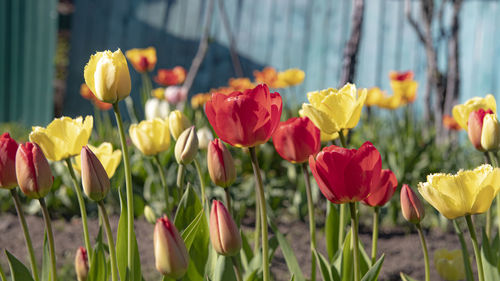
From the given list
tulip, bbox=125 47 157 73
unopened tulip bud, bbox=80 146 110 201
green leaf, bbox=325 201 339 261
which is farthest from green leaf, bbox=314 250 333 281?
tulip, bbox=125 47 157 73

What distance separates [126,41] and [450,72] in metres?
4.52

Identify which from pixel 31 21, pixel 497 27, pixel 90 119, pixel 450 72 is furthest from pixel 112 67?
pixel 31 21

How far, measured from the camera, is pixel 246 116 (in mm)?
759

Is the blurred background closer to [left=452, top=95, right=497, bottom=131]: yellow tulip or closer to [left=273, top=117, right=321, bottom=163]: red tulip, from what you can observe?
[left=452, top=95, right=497, bottom=131]: yellow tulip

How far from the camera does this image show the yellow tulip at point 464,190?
75 centimetres

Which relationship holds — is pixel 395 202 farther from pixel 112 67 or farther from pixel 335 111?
pixel 112 67

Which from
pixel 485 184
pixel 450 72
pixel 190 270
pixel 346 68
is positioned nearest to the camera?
pixel 485 184

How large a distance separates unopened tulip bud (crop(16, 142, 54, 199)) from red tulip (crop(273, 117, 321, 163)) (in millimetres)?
373

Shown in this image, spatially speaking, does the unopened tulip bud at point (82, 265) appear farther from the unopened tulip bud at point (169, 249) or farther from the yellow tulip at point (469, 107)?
the yellow tulip at point (469, 107)

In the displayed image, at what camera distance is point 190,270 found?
0.91m

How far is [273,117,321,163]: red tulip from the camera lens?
Answer: 93 centimetres

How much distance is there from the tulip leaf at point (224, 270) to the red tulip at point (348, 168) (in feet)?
0.70

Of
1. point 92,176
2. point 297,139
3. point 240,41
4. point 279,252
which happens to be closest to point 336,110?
point 297,139

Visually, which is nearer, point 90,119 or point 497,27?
point 90,119
